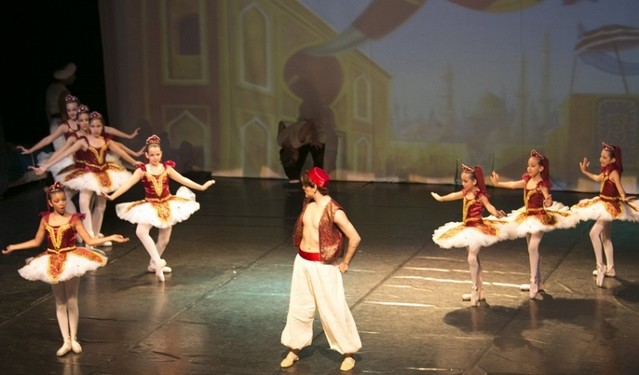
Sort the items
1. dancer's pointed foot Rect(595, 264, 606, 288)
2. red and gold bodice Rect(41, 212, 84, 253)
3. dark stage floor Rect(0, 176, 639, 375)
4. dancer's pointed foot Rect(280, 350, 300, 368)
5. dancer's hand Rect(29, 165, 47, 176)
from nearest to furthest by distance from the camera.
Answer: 1. dancer's pointed foot Rect(280, 350, 300, 368)
2. dark stage floor Rect(0, 176, 639, 375)
3. red and gold bodice Rect(41, 212, 84, 253)
4. dancer's pointed foot Rect(595, 264, 606, 288)
5. dancer's hand Rect(29, 165, 47, 176)

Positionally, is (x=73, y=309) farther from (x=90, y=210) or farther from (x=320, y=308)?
(x=90, y=210)

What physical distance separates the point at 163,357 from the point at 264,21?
718 centimetres

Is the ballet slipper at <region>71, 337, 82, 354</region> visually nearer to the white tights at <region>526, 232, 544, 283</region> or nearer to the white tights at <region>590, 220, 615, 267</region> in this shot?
the white tights at <region>526, 232, 544, 283</region>

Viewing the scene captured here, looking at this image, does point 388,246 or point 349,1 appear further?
point 349,1

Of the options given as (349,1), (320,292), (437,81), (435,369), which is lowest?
(435,369)

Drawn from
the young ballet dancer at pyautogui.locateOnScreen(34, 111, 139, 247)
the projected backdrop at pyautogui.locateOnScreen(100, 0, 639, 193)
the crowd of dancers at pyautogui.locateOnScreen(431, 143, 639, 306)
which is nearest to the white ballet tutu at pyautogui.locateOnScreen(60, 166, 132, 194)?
the young ballet dancer at pyautogui.locateOnScreen(34, 111, 139, 247)

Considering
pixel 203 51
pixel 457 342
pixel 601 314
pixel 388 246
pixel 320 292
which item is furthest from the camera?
pixel 203 51

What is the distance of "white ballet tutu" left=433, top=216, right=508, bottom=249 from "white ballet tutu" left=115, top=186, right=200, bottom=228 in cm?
234

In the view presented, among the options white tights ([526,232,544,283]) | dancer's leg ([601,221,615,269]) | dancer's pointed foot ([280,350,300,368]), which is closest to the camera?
dancer's pointed foot ([280,350,300,368])

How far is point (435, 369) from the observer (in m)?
7.11

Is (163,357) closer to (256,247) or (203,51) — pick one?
(256,247)

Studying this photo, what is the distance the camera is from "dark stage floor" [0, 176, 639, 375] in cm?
733

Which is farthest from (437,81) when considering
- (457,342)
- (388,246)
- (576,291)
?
(457,342)

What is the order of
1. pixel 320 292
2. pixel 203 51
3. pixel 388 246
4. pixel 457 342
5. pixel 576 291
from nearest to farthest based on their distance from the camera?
pixel 320 292 < pixel 457 342 < pixel 576 291 < pixel 388 246 < pixel 203 51
